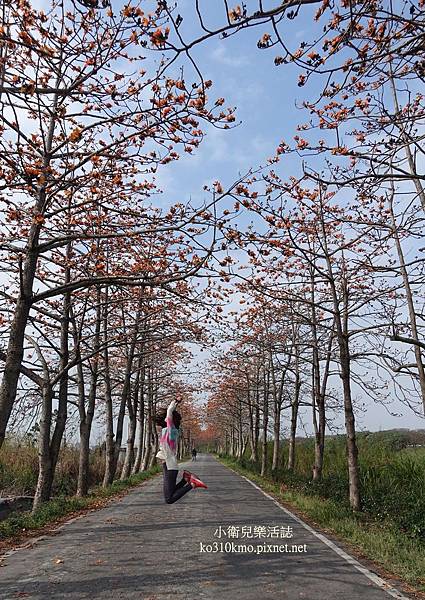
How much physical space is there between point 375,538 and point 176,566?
368 centimetres

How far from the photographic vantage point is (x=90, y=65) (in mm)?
6809

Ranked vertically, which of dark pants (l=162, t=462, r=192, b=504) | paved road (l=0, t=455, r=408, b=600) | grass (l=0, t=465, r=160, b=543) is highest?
dark pants (l=162, t=462, r=192, b=504)

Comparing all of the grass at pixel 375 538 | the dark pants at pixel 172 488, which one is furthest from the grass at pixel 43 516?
the grass at pixel 375 538

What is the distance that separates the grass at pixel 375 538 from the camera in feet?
22.6

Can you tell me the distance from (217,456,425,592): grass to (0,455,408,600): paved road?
574 mm

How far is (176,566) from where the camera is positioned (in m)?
6.86

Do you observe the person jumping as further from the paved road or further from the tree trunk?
the tree trunk

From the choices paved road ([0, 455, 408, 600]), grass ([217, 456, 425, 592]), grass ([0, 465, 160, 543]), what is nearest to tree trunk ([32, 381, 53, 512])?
grass ([0, 465, 160, 543])

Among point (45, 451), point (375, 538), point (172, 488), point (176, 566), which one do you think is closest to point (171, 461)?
point (172, 488)

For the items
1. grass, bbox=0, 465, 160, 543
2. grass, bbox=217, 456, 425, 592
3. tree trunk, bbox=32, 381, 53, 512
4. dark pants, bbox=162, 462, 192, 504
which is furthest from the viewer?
tree trunk, bbox=32, 381, 53, 512

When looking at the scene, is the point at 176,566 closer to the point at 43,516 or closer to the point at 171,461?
the point at 171,461

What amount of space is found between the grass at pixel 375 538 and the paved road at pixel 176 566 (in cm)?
57

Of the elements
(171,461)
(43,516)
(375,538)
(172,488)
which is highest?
(171,461)

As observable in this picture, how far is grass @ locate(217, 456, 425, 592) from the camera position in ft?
22.6
